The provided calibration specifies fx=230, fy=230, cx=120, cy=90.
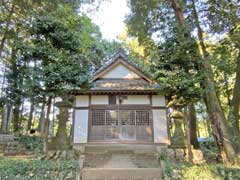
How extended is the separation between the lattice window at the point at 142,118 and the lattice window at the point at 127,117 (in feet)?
0.84

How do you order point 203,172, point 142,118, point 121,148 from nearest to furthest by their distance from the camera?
point 203,172 → point 121,148 → point 142,118

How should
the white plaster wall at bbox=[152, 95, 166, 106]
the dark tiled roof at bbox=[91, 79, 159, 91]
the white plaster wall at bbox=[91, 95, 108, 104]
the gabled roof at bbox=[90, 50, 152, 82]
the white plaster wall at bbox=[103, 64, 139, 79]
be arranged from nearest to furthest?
the dark tiled roof at bbox=[91, 79, 159, 91]
the white plaster wall at bbox=[152, 95, 166, 106]
the white plaster wall at bbox=[91, 95, 108, 104]
the gabled roof at bbox=[90, 50, 152, 82]
the white plaster wall at bbox=[103, 64, 139, 79]

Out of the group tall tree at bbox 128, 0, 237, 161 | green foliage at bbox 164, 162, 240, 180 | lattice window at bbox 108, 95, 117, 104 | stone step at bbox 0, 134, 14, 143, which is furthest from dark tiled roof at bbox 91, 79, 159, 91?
stone step at bbox 0, 134, 14, 143

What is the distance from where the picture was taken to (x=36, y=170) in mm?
6918

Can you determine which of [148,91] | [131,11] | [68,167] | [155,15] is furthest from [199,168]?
[131,11]

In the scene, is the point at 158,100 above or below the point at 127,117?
above

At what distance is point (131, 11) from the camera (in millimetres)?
11586

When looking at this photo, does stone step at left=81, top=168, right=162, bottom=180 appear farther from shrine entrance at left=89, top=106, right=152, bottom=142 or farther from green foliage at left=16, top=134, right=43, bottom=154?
green foliage at left=16, top=134, right=43, bottom=154

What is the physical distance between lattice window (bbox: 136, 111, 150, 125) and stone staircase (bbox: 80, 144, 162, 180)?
124 cm

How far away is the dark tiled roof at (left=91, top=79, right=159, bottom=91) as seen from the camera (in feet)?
38.4

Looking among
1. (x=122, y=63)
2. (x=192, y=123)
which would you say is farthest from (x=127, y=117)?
(x=192, y=123)

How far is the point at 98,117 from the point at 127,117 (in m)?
1.50

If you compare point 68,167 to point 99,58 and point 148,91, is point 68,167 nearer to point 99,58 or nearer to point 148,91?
point 148,91

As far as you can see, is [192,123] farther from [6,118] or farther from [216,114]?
[6,118]
